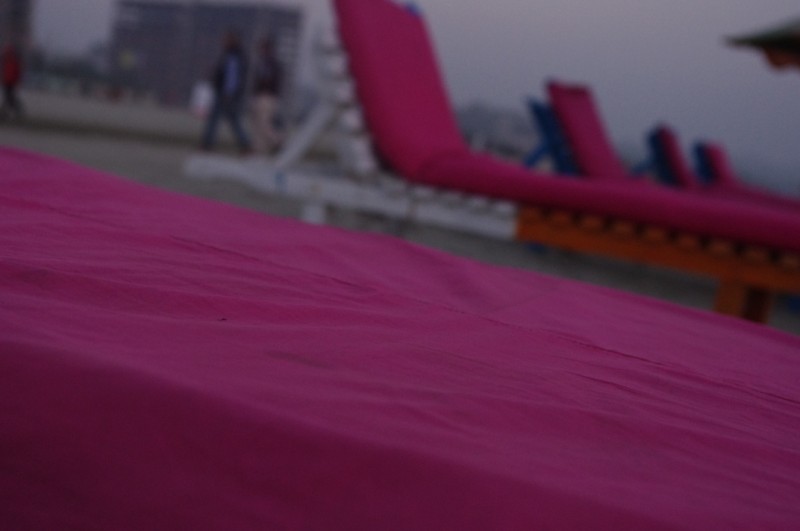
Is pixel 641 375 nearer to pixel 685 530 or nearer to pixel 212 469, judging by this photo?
pixel 685 530

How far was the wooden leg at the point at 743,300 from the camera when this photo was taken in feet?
9.29

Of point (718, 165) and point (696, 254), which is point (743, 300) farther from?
point (718, 165)

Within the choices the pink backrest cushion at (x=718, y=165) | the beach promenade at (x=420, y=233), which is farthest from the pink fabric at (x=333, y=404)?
the pink backrest cushion at (x=718, y=165)

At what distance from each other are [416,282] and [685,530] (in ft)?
2.51

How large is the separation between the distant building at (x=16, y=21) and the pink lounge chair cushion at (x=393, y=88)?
1484 cm

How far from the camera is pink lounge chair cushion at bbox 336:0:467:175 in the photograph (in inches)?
141

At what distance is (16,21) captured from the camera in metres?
24.6

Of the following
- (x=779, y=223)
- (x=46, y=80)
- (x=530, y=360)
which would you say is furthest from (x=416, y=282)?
(x=46, y=80)

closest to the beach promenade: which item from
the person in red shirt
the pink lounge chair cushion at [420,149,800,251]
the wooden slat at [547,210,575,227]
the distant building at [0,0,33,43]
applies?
the pink lounge chair cushion at [420,149,800,251]

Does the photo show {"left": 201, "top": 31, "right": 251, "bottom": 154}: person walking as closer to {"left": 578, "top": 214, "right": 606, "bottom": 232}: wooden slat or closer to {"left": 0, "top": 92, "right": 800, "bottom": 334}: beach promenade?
{"left": 0, "top": 92, "right": 800, "bottom": 334}: beach promenade

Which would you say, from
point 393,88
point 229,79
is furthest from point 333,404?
point 229,79

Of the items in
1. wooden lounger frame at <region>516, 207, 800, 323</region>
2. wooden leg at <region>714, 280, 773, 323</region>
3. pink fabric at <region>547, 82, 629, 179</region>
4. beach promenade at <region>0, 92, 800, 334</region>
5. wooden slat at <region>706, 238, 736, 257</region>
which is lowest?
beach promenade at <region>0, 92, 800, 334</region>

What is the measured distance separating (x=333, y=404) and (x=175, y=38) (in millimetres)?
51105

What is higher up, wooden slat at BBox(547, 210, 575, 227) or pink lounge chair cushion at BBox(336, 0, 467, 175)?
pink lounge chair cushion at BBox(336, 0, 467, 175)
